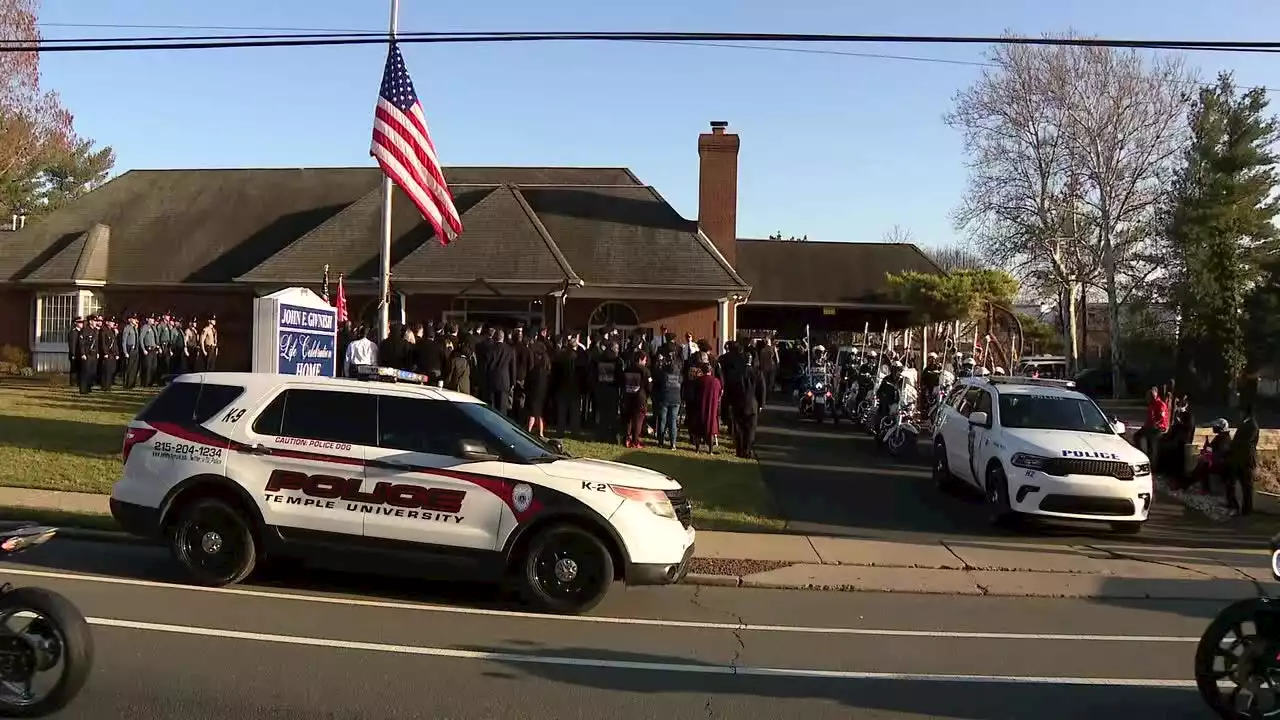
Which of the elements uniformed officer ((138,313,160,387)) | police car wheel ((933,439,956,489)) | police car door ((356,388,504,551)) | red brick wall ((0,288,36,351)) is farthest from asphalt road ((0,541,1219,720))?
red brick wall ((0,288,36,351))

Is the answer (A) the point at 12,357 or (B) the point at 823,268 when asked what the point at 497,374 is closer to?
(A) the point at 12,357

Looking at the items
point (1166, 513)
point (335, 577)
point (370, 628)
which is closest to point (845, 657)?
point (370, 628)

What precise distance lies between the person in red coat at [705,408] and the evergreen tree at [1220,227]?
24.7 m

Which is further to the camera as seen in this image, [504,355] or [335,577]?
[504,355]

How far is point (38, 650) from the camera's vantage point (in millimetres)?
5359

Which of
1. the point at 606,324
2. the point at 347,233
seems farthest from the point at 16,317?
the point at 606,324

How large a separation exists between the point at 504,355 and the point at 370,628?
944 cm

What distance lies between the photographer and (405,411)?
8.46 meters

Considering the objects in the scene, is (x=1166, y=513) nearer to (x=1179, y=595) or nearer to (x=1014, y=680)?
(x=1179, y=595)

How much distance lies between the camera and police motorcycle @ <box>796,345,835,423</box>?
2339 centimetres

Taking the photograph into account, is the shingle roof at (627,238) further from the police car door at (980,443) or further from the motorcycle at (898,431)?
the police car door at (980,443)

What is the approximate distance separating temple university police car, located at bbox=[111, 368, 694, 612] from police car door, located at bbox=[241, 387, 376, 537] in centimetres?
1

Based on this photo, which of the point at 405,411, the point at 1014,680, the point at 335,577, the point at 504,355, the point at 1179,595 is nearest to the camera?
the point at 1014,680

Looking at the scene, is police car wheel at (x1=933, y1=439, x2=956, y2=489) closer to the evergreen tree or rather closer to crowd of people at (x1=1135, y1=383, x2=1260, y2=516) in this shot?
crowd of people at (x1=1135, y1=383, x2=1260, y2=516)
